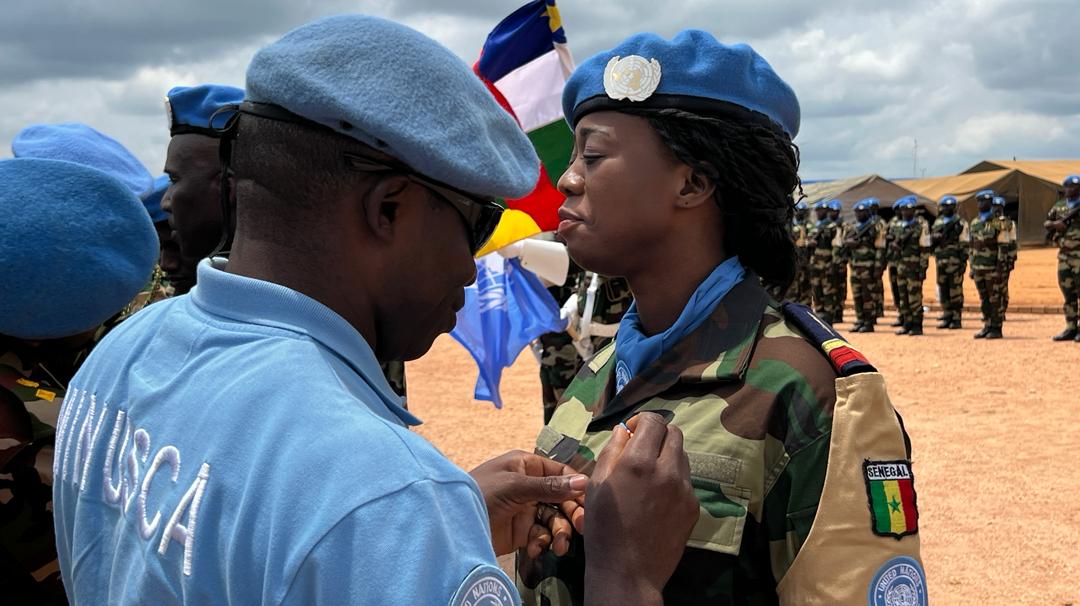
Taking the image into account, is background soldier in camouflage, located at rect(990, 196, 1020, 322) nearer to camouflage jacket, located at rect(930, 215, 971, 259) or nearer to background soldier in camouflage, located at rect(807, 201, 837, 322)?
camouflage jacket, located at rect(930, 215, 971, 259)

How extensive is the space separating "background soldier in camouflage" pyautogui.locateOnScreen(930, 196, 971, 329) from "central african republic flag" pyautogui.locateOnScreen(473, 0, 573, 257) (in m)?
13.3

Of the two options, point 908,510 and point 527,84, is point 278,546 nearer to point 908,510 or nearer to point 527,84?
point 908,510

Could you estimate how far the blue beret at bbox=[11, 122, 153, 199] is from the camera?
386 cm

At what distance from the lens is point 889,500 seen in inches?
70.9

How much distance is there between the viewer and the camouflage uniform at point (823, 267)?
845 inches

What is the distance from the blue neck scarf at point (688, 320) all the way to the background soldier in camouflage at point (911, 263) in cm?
1700

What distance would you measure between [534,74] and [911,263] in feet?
43.5

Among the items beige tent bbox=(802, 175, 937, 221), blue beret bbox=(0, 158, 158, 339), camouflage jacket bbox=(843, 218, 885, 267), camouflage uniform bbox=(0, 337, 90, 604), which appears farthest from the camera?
beige tent bbox=(802, 175, 937, 221)

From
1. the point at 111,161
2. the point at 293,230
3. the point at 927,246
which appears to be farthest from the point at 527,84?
the point at 927,246

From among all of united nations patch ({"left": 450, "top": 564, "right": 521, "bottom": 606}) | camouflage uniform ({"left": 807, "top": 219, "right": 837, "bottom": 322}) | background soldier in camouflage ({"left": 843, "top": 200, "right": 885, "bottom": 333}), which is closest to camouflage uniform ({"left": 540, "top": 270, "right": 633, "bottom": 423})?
united nations patch ({"left": 450, "top": 564, "right": 521, "bottom": 606})

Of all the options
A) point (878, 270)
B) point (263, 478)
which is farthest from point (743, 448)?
point (878, 270)

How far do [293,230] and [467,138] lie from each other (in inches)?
10.4

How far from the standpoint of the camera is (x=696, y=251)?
2365 millimetres

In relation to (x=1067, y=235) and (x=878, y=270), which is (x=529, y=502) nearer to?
(x=1067, y=235)
